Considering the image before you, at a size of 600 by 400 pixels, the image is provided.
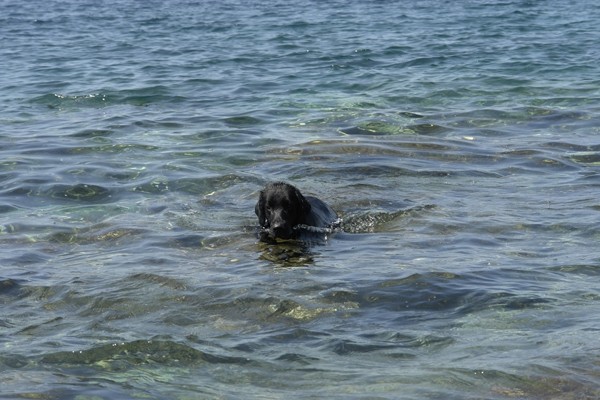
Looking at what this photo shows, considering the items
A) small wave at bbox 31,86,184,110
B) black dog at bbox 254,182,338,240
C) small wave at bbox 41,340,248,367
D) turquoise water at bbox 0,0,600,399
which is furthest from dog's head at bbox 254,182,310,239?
small wave at bbox 31,86,184,110

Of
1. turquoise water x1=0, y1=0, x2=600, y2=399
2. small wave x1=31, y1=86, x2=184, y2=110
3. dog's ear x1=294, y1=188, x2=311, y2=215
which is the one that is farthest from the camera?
small wave x1=31, y1=86, x2=184, y2=110

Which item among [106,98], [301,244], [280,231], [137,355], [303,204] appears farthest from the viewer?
[106,98]

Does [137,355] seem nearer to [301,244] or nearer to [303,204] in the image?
[301,244]

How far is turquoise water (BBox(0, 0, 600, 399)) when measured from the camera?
6.20 m

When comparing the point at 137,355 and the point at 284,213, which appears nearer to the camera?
the point at 137,355

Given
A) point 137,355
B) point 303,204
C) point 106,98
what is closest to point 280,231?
point 303,204

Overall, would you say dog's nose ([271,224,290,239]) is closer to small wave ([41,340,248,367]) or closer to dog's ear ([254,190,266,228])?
dog's ear ([254,190,266,228])

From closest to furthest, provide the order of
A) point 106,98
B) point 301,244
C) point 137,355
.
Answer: point 137,355
point 301,244
point 106,98

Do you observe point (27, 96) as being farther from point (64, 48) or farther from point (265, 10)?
point (265, 10)

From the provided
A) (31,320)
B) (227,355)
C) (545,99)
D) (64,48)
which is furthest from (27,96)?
(227,355)

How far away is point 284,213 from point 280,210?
0.17 ft

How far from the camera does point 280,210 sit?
920 centimetres

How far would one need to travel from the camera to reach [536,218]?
957 cm

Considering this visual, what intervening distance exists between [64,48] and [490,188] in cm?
1458
